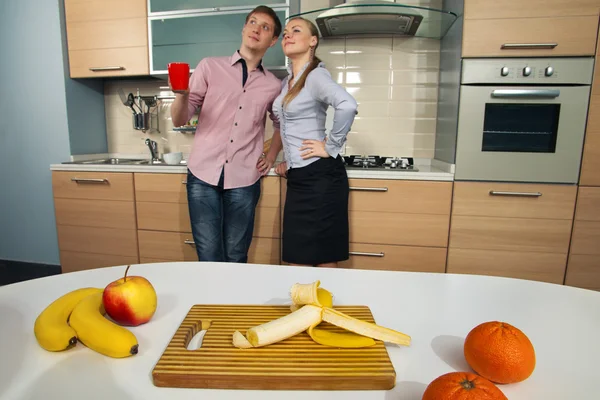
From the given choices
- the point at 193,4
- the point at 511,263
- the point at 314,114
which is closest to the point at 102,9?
the point at 193,4

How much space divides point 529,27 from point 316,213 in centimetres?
141

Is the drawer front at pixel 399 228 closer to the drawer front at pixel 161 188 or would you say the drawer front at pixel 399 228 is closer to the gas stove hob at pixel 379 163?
the gas stove hob at pixel 379 163

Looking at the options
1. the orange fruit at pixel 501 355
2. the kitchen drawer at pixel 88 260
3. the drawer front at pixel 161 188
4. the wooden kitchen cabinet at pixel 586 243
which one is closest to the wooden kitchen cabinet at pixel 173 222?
the drawer front at pixel 161 188

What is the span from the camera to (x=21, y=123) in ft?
8.97

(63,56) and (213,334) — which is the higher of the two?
(63,56)

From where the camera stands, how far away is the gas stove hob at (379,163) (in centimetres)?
231

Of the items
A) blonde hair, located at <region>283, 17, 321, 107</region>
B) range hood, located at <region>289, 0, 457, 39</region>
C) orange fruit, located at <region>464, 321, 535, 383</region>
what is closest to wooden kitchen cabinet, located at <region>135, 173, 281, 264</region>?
blonde hair, located at <region>283, 17, 321, 107</region>

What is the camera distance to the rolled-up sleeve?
166 centimetres

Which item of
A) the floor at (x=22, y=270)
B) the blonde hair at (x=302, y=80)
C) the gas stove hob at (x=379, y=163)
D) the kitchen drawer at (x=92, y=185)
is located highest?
the blonde hair at (x=302, y=80)

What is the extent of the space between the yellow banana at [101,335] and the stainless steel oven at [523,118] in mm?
1913

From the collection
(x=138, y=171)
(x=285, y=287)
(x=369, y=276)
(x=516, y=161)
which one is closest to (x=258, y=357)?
(x=285, y=287)

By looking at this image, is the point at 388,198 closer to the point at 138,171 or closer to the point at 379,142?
the point at 379,142

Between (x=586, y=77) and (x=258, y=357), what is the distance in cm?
220

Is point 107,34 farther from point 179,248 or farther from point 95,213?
point 179,248
